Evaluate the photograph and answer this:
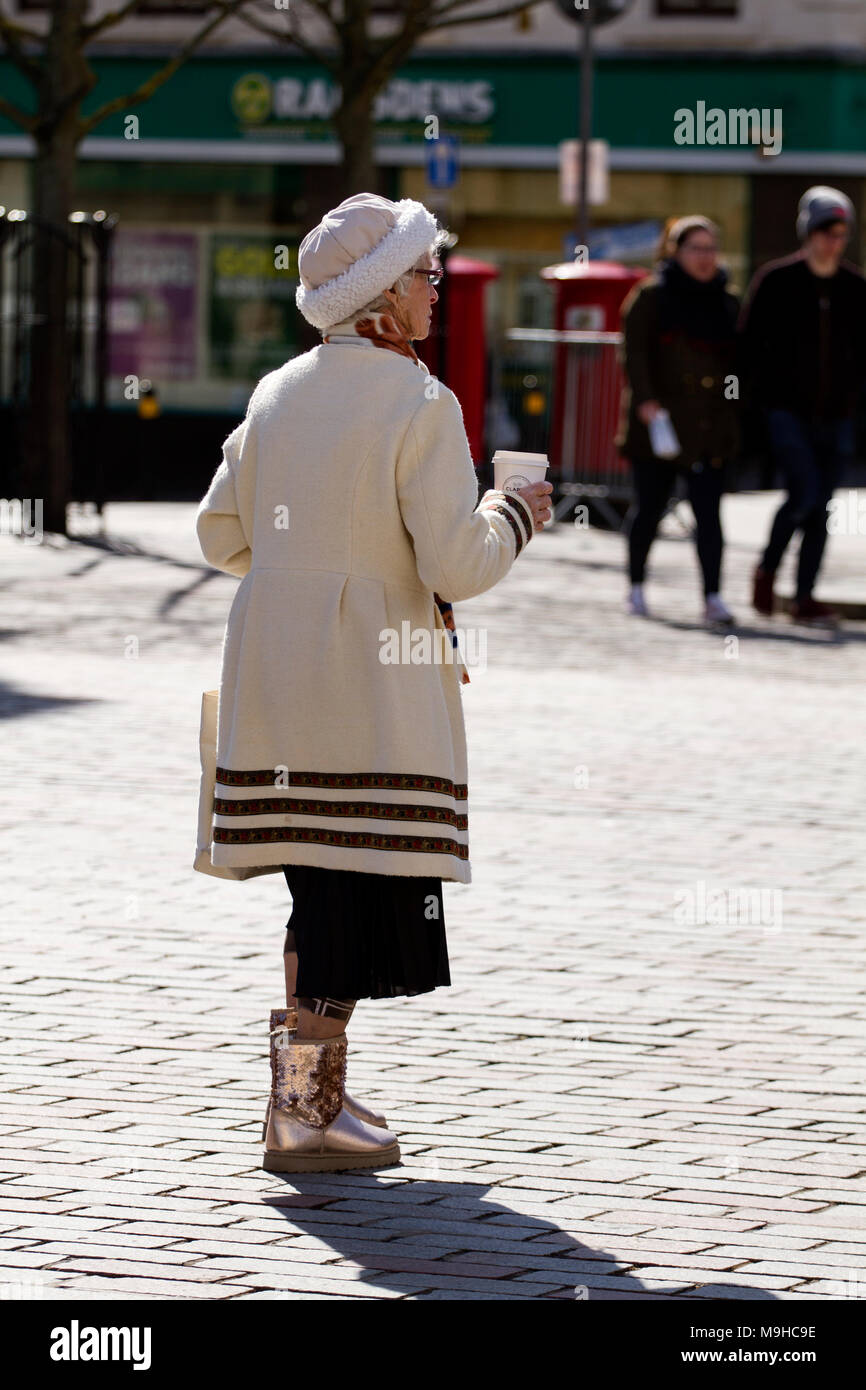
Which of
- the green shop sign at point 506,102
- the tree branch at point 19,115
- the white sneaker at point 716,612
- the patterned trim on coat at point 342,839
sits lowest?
the white sneaker at point 716,612

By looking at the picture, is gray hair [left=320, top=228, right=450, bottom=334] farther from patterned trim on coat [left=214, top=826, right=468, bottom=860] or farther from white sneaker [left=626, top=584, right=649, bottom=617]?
white sneaker [left=626, top=584, right=649, bottom=617]

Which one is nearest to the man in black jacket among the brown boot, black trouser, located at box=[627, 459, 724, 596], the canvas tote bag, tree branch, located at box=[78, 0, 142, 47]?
black trouser, located at box=[627, 459, 724, 596]

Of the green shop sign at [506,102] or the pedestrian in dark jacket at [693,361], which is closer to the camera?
the pedestrian in dark jacket at [693,361]

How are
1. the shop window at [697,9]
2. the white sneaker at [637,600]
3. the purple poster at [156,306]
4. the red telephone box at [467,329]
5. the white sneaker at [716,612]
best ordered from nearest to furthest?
the white sneaker at [716,612] → the white sneaker at [637,600] → the red telephone box at [467,329] → the purple poster at [156,306] → the shop window at [697,9]

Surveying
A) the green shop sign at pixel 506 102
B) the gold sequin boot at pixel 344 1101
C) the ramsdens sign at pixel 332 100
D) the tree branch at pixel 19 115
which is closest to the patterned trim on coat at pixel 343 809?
the gold sequin boot at pixel 344 1101

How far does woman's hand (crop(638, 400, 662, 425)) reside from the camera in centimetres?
1385

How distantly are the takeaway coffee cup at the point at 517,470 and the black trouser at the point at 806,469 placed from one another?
9133mm

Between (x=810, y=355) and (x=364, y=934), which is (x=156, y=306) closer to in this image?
(x=810, y=355)

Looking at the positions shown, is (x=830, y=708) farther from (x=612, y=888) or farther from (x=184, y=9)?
(x=184, y=9)

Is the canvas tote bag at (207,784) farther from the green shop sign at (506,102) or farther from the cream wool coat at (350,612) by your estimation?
the green shop sign at (506,102)

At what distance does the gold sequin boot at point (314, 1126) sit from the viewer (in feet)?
16.0

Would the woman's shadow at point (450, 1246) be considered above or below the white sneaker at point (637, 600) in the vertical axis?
below

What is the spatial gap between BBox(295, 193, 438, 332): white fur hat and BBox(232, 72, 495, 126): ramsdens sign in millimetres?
24900

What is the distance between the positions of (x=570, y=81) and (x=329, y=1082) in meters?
25.3
